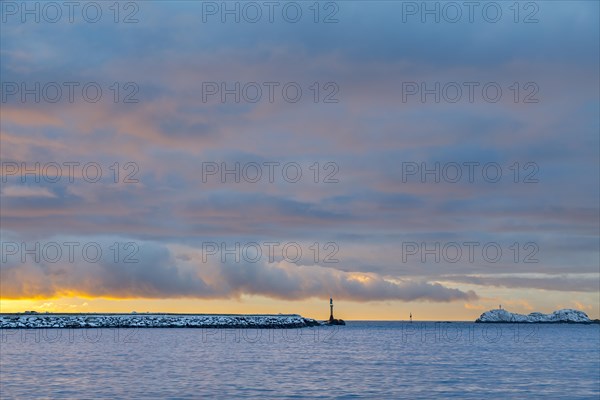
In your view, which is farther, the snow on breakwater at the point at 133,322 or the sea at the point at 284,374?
the snow on breakwater at the point at 133,322

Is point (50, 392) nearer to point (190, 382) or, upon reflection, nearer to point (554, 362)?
point (190, 382)

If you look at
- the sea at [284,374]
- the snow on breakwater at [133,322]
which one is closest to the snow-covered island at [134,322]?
the snow on breakwater at [133,322]

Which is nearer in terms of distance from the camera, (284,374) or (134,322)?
(284,374)

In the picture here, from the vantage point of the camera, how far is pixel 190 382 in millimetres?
49125

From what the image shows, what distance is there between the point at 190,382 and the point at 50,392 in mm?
9449

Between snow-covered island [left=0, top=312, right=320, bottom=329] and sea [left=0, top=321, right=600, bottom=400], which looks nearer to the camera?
sea [left=0, top=321, right=600, bottom=400]

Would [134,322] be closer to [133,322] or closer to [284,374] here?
[133,322]

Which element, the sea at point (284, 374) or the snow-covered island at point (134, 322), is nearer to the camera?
the sea at point (284, 374)

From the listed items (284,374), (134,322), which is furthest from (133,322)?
(284,374)

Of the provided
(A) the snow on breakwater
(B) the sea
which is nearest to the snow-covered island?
(A) the snow on breakwater

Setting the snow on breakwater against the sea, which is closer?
the sea

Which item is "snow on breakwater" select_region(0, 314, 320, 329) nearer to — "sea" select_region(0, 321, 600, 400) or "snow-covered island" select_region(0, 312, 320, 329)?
"snow-covered island" select_region(0, 312, 320, 329)

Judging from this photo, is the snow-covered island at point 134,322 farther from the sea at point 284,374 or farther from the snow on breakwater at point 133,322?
the sea at point 284,374

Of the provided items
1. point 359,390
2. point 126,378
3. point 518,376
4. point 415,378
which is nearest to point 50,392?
point 126,378
